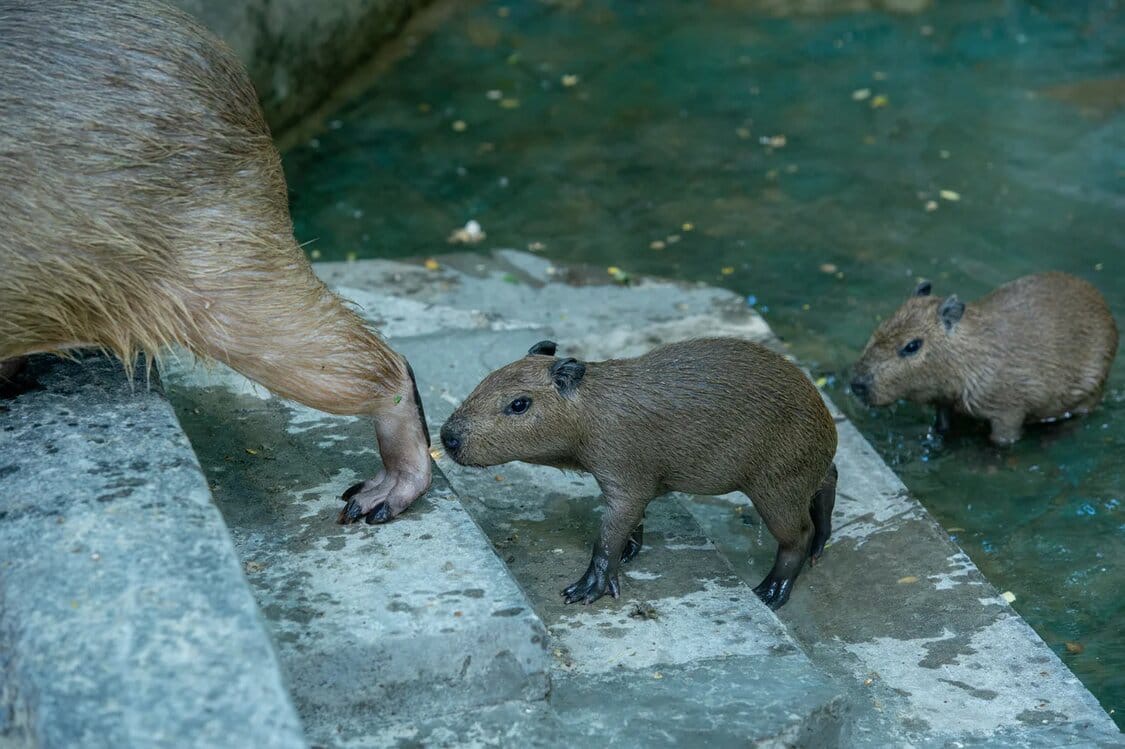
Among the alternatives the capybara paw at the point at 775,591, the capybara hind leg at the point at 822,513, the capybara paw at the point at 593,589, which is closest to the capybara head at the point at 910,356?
the capybara hind leg at the point at 822,513

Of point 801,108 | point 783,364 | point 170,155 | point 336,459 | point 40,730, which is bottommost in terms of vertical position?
point 801,108

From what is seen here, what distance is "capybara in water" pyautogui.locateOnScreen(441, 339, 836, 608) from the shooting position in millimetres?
4238

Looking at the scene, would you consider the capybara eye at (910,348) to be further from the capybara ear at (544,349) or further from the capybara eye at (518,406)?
the capybara eye at (518,406)

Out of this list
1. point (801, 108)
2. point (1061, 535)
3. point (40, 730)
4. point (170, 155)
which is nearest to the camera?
point (40, 730)

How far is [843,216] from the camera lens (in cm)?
757

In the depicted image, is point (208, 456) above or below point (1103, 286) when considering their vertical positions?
above

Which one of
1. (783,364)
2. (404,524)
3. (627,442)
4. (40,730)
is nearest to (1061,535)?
(783,364)

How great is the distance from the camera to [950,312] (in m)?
5.77

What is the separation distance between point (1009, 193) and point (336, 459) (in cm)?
465

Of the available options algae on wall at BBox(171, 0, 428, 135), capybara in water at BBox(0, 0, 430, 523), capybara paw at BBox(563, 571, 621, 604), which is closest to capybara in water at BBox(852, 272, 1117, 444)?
capybara paw at BBox(563, 571, 621, 604)

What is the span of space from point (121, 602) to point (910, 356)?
3.69 meters

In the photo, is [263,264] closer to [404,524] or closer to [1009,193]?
[404,524]

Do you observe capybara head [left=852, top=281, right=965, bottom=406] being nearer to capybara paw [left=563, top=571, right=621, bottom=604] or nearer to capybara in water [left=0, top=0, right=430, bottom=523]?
capybara paw [left=563, top=571, right=621, bottom=604]

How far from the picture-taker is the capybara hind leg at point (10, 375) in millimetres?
3857
